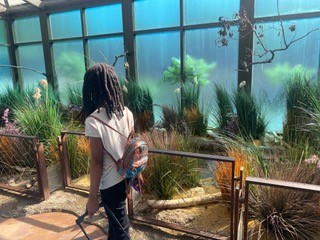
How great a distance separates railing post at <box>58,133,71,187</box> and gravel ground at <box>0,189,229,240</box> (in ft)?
0.36

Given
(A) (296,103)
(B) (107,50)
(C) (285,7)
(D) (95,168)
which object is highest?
(C) (285,7)

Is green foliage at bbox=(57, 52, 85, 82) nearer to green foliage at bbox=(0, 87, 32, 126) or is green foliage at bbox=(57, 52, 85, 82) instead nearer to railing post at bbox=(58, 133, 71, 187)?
green foliage at bbox=(0, 87, 32, 126)

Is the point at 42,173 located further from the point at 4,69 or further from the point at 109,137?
the point at 4,69

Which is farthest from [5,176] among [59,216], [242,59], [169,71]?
[242,59]

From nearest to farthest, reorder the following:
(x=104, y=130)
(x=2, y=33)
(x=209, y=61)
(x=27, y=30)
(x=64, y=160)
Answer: (x=104, y=130) < (x=64, y=160) < (x=209, y=61) < (x=27, y=30) < (x=2, y=33)

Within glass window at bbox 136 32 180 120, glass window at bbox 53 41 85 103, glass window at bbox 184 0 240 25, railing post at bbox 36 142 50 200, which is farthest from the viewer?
glass window at bbox 53 41 85 103

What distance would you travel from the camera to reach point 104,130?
1406mm

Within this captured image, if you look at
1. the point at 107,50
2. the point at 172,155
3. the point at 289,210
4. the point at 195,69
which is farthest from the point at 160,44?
the point at 289,210

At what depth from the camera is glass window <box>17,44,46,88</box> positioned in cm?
746

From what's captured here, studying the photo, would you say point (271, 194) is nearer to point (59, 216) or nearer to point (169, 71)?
point (59, 216)

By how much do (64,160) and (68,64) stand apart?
188 inches

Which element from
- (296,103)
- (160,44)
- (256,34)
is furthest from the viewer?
(160,44)

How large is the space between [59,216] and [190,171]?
1.20 meters

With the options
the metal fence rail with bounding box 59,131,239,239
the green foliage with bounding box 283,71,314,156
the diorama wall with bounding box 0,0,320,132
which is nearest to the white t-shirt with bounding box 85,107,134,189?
the metal fence rail with bounding box 59,131,239,239
